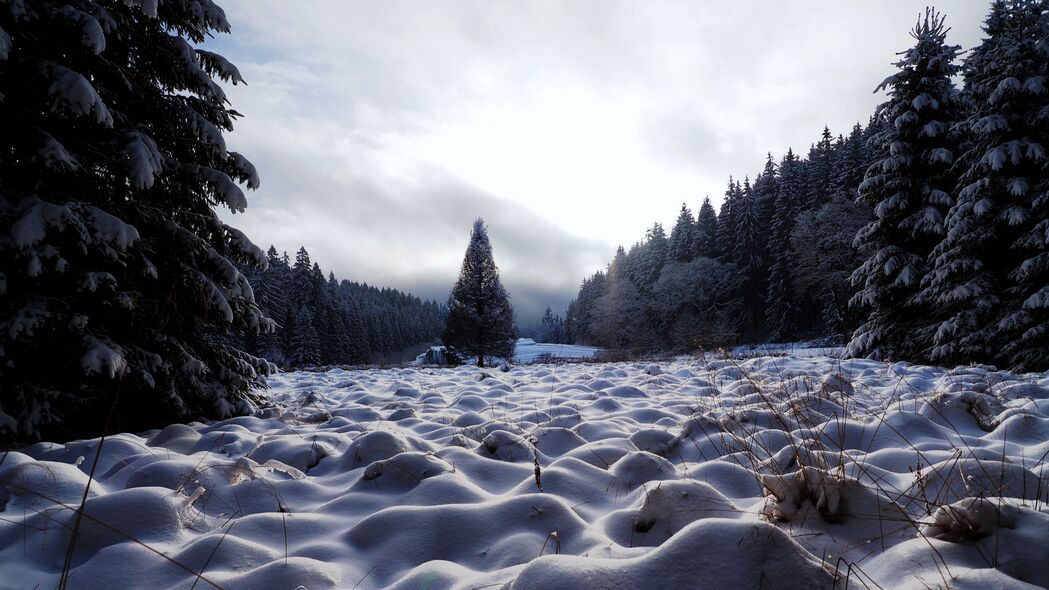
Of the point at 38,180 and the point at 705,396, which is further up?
the point at 38,180

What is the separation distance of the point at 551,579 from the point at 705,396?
4.77 m

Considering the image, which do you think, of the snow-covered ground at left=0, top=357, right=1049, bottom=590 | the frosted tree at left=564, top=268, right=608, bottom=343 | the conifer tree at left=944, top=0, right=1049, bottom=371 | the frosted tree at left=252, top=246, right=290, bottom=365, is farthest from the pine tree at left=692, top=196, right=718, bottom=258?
the snow-covered ground at left=0, top=357, right=1049, bottom=590

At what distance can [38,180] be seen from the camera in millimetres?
3758

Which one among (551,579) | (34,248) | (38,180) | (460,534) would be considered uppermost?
(38,180)

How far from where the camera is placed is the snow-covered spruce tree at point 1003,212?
8.92m

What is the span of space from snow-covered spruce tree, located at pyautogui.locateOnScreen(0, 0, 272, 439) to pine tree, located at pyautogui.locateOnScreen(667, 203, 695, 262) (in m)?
46.9

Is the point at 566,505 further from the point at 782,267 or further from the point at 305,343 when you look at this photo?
the point at 305,343

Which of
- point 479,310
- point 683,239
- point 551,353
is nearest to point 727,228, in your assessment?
point 683,239

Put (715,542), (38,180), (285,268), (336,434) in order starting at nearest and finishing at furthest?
(715,542), (38,180), (336,434), (285,268)

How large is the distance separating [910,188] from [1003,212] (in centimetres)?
231

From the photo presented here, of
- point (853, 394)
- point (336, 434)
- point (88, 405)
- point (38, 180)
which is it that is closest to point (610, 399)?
point (853, 394)

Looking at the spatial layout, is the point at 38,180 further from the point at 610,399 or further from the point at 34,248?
the point at 610,399

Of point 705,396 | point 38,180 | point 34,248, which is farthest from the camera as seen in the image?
point 705,396

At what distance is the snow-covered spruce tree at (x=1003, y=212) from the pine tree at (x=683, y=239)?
3733 centimetres
